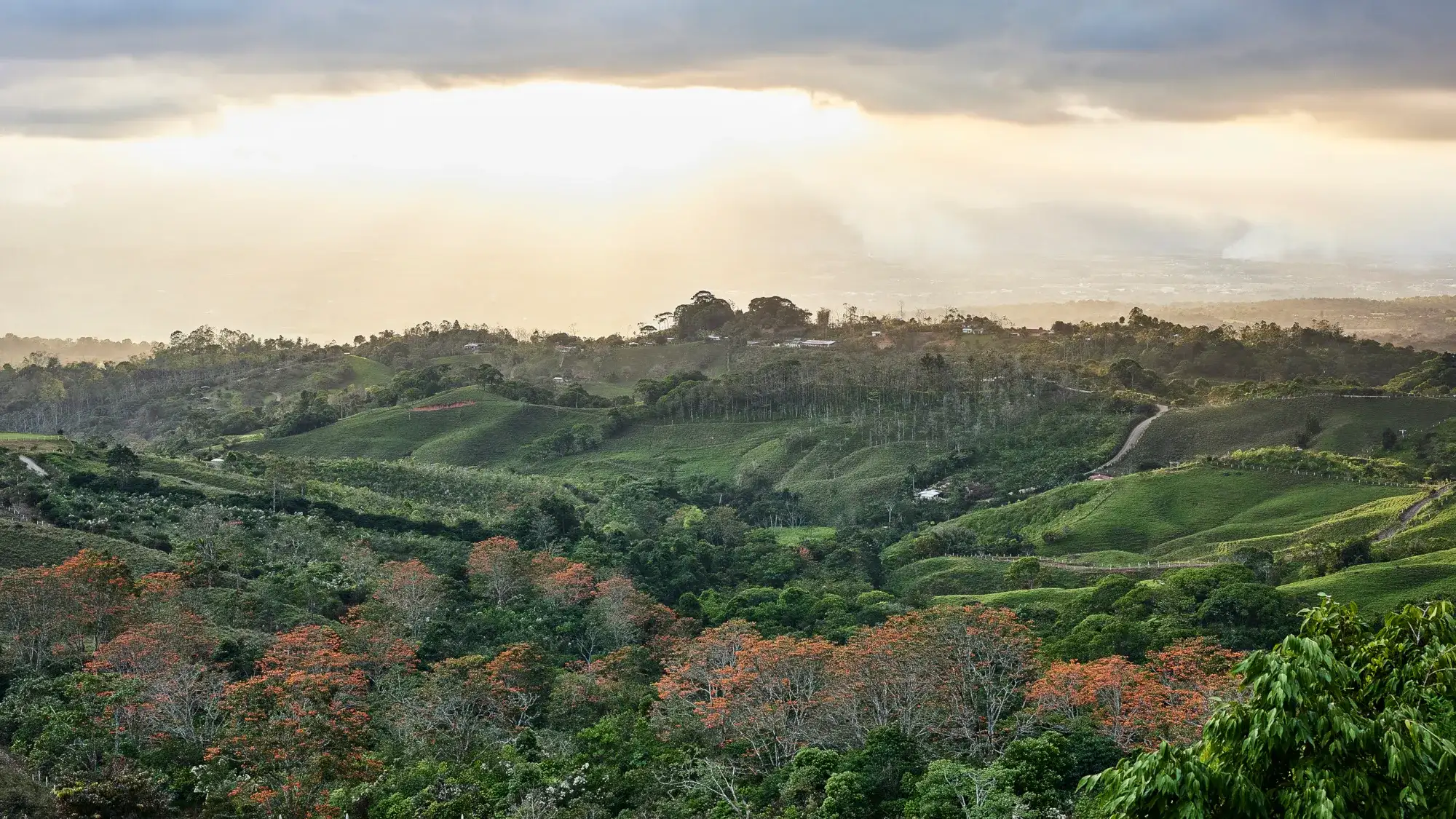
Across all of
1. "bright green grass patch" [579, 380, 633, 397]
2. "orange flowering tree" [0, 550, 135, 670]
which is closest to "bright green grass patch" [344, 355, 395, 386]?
"bright green grass patch" [579, 380, 633, 397]

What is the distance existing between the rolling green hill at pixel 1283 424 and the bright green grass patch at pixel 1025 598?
90.7 ft

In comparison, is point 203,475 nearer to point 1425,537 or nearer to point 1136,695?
point 1136,695

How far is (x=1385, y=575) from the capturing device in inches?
1606

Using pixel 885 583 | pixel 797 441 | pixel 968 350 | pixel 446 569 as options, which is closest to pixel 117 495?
pixel 446 569

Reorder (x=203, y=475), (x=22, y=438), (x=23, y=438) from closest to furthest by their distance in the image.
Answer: (x=203, y=475)
(x=22, y=438)
(x=23, y=438)

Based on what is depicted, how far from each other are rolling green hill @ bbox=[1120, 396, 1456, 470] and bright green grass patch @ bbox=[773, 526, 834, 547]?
19214 millimetres

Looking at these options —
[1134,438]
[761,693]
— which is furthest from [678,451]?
[761,693]

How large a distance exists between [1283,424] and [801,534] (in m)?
32.3

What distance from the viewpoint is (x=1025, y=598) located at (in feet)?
141

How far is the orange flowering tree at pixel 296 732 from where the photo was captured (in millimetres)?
21719

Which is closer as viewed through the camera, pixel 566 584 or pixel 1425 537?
pixel 566 584

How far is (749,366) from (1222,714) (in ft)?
328

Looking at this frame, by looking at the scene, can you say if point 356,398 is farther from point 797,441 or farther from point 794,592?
point 794,592

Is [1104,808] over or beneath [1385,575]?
over
